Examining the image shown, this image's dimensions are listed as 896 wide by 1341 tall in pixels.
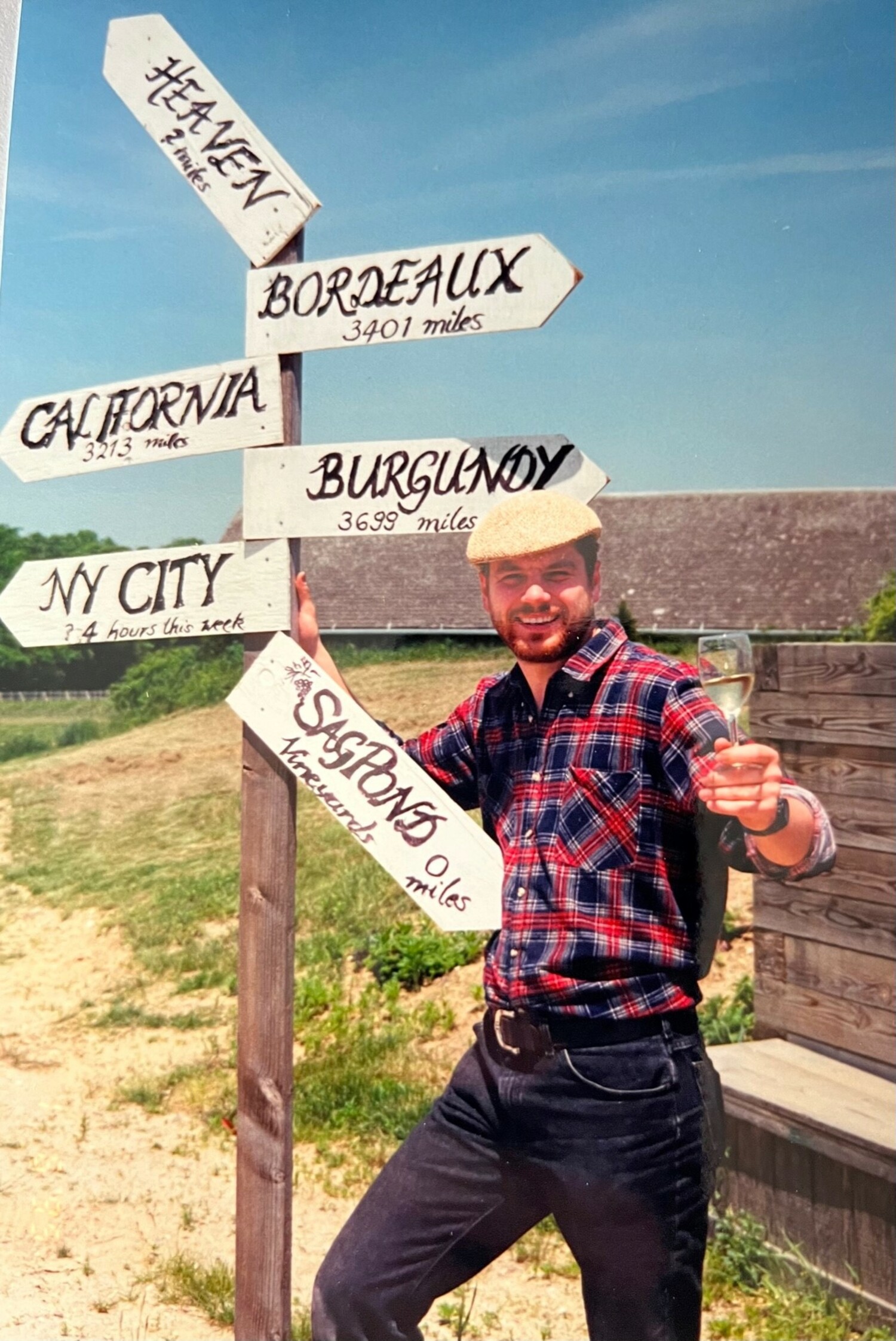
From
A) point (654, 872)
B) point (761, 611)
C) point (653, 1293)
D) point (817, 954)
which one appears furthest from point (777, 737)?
point (653, 1293)

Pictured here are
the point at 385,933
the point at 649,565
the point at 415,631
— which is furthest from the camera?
the point at 385,933

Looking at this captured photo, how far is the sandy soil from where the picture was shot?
126 inches

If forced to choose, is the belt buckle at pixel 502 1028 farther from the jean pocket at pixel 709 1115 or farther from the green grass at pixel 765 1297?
the green grass at pixel 765 1297

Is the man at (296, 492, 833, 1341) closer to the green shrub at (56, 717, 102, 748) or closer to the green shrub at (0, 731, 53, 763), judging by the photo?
the green shrub at (56, 717, 102, 748)

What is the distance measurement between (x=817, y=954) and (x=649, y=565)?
1.27 meters

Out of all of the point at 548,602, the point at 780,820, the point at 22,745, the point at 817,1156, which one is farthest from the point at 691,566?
the point at 22,745

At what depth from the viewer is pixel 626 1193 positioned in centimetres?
230

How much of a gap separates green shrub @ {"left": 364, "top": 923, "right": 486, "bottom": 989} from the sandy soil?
0.26 feet

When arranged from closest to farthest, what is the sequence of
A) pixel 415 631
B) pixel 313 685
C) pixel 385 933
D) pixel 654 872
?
1. pixel 654 872
2. pixel 313 685
3. pixel 415 631
4. pixel 385 933

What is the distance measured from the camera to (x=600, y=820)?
2.34 m

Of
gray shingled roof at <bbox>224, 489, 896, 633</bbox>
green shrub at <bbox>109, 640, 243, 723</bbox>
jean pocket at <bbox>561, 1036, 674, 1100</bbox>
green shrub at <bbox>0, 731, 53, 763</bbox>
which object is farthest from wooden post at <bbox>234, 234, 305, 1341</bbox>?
green shrub at <bbox>0, 731, 53, 763</bbox>

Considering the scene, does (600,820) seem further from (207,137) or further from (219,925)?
(219,925)

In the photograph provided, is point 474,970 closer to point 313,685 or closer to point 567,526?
point 313,685

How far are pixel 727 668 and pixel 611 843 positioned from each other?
542 millimetres
